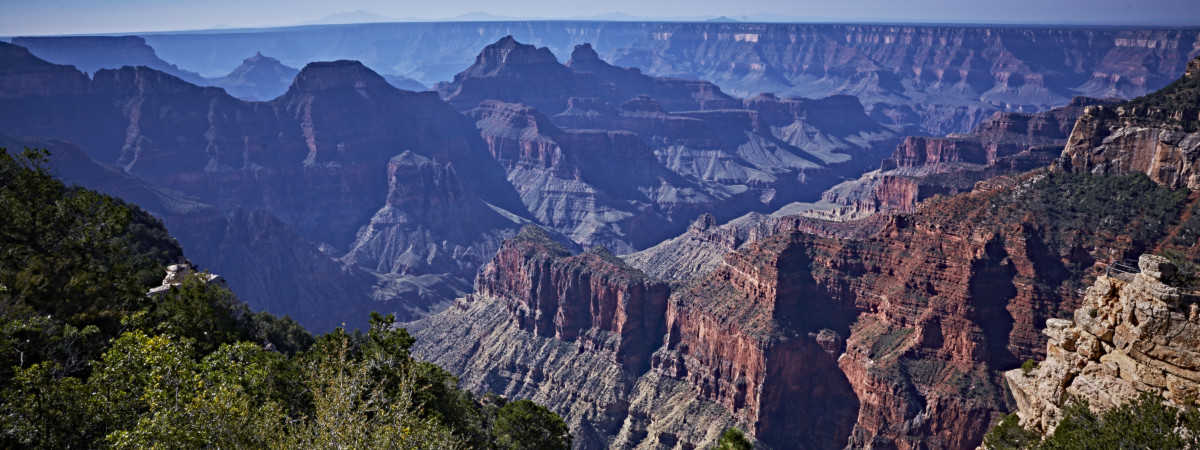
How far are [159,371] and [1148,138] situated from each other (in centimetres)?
8933

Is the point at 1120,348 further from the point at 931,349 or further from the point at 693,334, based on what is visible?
the point at 693,334

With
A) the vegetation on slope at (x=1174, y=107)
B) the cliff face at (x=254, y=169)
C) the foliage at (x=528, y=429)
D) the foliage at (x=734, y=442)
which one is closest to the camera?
the foliage at (x=734, y=442)

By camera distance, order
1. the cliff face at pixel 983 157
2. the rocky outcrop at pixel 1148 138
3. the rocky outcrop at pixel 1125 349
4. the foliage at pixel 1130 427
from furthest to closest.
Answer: the cliff face at pixel 983 157 < the rocky outcrop at pixel 1148 138 < the rocky outcrop at pixel 1125 349 < the foliage at pixel 1130 427

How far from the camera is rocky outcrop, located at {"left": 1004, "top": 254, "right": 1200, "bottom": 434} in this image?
23.0 meters

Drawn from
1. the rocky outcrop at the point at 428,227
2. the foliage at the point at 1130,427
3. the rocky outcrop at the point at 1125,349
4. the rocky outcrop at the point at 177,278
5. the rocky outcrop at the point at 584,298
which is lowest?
the foliage at the point at 1130,427

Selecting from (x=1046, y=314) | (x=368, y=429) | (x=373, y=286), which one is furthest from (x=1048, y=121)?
(x=368, y=429)

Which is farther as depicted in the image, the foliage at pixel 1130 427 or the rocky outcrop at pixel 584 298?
the rocky outcrop at pixel 584 298

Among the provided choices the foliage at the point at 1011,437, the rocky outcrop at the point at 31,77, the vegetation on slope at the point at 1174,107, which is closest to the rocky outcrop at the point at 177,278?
the foliage at the point at 1011,437

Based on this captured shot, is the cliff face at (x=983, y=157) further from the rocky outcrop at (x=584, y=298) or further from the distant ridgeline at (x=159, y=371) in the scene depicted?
the distant ridgeline at (x=159, y=371)

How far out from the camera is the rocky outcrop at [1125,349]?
2297cm

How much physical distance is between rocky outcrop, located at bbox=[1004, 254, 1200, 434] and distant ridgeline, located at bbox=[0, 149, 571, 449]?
2190 centimetres

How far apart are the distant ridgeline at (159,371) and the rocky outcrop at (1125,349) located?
21.9 meters

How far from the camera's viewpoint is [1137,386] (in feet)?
78.5

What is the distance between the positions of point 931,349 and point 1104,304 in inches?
1848
